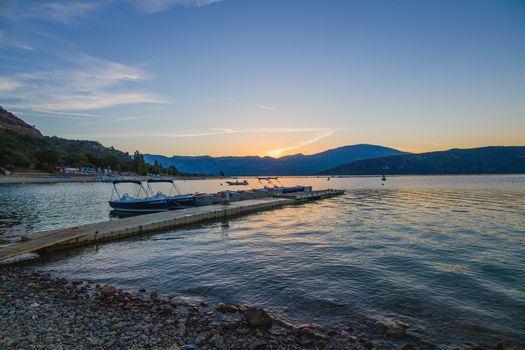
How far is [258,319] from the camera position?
8070mm

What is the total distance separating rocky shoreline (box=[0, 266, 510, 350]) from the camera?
683 centimetres

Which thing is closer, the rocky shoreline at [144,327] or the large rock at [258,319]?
the rocky shoreline at [144,327]

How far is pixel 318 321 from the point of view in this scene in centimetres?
860

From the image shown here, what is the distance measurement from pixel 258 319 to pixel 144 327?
3010 mm

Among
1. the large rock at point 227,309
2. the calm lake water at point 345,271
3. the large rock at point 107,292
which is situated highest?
the large rock at point 107,292

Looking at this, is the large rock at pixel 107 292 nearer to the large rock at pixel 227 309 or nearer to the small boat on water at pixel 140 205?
the large rock at pixel 227 309

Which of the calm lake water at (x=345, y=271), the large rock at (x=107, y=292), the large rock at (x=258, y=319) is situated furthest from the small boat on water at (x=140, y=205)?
the large rock at (x=258, y=319)

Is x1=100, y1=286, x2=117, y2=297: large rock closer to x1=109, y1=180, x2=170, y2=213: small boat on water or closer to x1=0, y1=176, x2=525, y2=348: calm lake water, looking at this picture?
x1=0, y1=176, x2=525, y2=348: calm lake water

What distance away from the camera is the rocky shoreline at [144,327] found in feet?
22.4

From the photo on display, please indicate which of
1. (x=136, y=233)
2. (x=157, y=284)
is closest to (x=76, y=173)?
(x=136, y=233)

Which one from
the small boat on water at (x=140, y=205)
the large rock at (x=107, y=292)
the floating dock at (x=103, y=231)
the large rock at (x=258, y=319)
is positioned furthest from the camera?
the small boat on water at (x=140, y=205)

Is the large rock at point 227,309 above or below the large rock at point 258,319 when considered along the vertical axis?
below

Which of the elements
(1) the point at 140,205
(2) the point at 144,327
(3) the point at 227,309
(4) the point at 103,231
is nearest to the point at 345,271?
(3) the point at 227,309

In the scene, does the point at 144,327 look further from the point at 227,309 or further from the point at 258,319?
the point at 258,319
